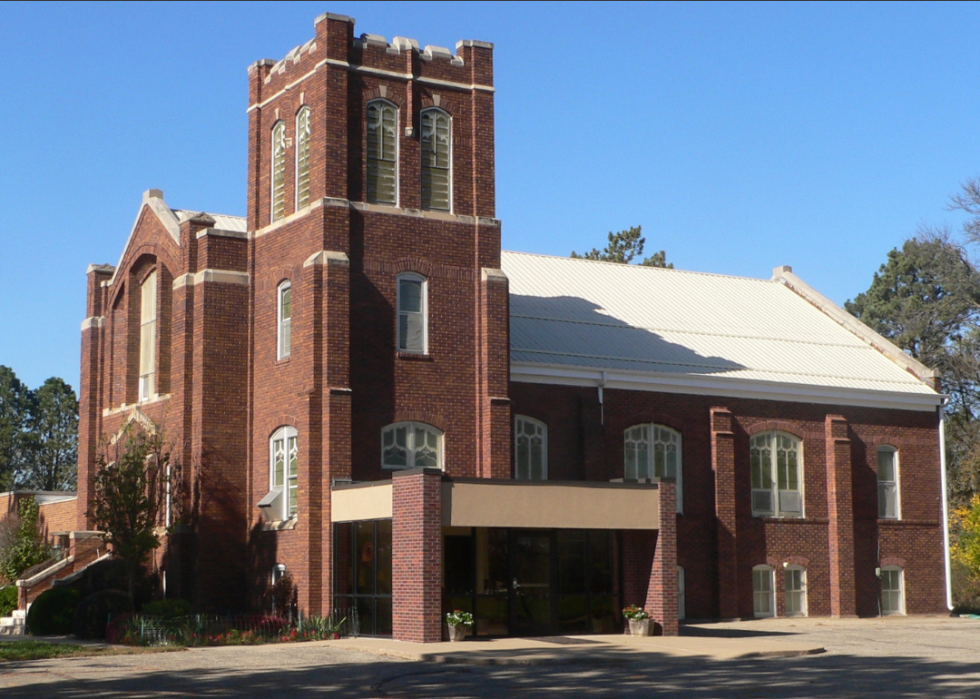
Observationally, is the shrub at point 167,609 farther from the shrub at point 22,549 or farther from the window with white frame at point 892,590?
the window with white frame at point 892,590

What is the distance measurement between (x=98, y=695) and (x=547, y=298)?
23242 millimetres

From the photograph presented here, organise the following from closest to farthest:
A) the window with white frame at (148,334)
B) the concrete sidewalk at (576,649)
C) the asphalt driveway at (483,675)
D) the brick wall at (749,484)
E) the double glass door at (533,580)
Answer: the asphalt driveway at (483,675), the concrete sidewalk at (576,649), the double glass door at (533,580), the brick wall at (749,484), the window with white frame at (148,334)

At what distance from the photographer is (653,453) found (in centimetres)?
3619

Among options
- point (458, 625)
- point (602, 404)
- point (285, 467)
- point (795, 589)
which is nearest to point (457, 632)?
point (458, 625)

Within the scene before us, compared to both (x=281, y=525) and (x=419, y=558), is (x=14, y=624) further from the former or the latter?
(x=419, y=558)

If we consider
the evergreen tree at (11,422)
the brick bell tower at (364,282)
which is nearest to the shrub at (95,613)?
the brick bell tower at (364,282)

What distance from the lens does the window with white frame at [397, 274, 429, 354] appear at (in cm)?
3111

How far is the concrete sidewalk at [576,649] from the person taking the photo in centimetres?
2380

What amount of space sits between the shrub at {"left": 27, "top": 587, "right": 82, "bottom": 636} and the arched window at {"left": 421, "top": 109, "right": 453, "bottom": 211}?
42.6 feet

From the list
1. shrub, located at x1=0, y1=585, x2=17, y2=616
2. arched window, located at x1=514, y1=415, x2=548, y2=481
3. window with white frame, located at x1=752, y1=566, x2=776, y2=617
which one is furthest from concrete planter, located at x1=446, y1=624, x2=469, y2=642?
shrub, located at x1=0, y1=585, x2=17, y2=616

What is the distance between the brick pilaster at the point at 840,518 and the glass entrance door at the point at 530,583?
12479 mm

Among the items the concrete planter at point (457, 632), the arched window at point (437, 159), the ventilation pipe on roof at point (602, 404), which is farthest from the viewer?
the ventilation pipe on roof at point (602, 404)

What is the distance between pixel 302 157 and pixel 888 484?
20.6 meters

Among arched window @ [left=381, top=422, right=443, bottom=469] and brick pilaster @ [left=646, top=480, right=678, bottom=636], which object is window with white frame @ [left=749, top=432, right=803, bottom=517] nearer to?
brick pilaster @ [left=646, top=480, right=678, bottom=636]
